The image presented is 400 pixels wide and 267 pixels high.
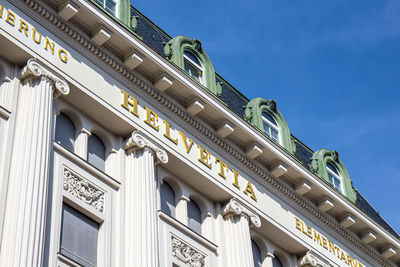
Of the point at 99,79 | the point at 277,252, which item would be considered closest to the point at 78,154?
the point at 99,79

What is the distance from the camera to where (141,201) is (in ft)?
74.9

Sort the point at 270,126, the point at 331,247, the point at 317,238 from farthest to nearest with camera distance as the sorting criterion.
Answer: the point at 270,126 < the point at 331,247 < the point at 317,238

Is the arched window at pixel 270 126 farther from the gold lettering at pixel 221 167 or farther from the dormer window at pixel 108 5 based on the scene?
the dormer window at pixel 108 5

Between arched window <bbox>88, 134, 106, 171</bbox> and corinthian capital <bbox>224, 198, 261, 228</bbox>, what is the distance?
4454mm

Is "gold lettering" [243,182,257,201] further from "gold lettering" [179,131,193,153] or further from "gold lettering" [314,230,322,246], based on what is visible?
"gold lettering" [314,230,322,246]

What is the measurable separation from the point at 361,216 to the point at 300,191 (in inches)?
119

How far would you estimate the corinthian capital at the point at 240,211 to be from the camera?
2636cm

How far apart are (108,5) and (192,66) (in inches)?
142

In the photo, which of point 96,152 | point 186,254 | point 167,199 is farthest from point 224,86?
point 186,254

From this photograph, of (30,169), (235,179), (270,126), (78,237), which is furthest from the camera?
(270,126)

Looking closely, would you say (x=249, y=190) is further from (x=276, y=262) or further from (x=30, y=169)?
(x=30, y=169)

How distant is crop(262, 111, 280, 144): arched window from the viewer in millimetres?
30922

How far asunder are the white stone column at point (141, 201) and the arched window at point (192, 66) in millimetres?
4467

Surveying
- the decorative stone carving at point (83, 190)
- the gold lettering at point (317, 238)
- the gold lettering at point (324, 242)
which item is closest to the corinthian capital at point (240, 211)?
the gold lettering at point (317, 238)
